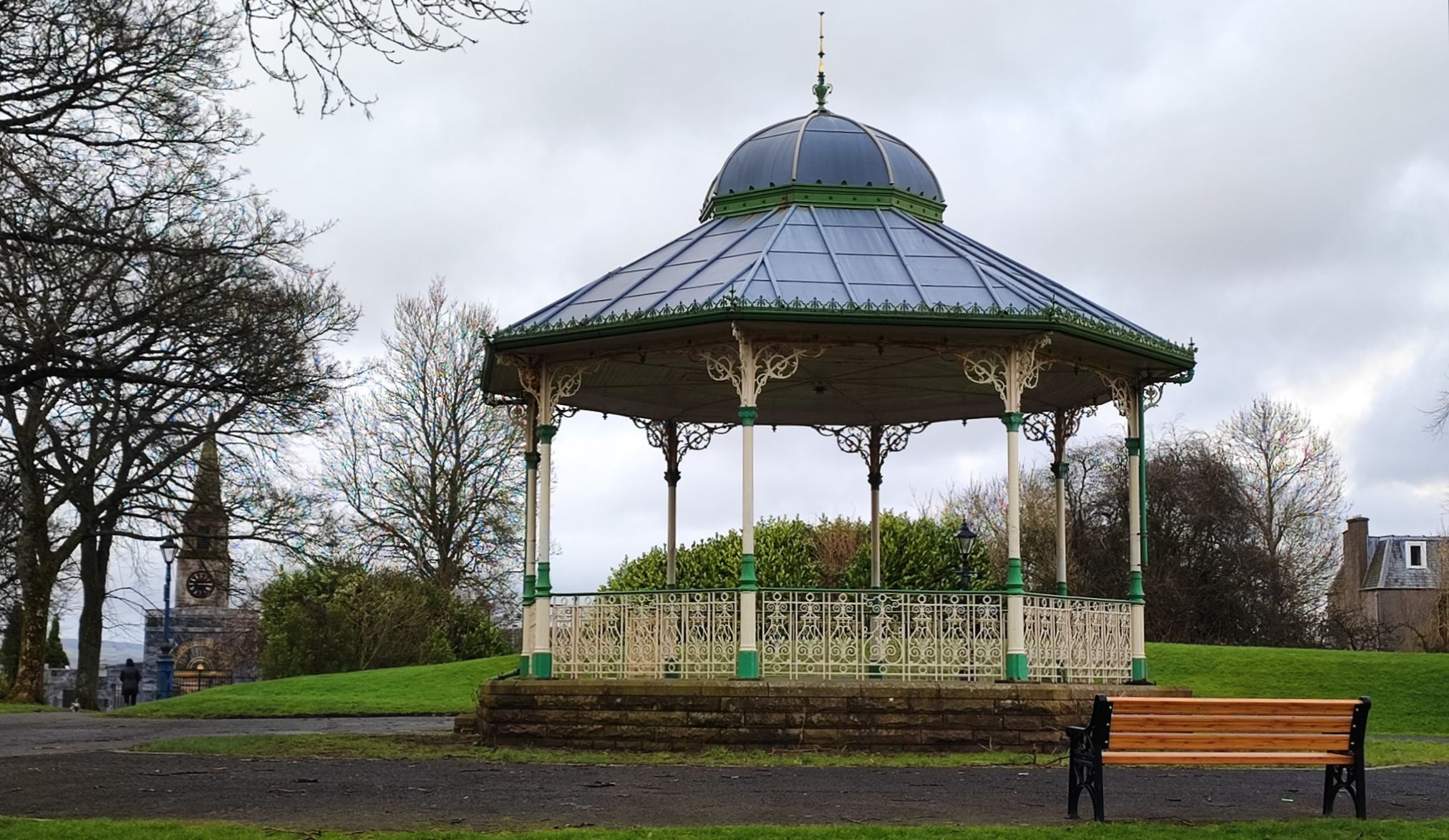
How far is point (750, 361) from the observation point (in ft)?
52.0

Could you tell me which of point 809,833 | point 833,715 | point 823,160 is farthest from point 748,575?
point 809,833

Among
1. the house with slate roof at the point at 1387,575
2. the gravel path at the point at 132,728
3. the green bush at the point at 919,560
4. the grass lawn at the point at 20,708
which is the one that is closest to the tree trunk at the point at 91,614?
the grass lawn at the point at 20,708

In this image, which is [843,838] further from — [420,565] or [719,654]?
[420,565]

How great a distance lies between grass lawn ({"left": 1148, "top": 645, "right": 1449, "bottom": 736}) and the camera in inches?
989

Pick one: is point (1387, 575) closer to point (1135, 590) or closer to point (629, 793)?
point (1135, 590)

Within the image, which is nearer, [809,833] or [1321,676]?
[809,833]

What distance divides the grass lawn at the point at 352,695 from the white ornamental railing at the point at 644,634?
609cm

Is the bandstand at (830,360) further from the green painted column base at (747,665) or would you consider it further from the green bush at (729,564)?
the green bush at (729,564)

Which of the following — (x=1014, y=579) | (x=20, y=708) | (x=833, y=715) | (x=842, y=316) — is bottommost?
(x=20, y=708)

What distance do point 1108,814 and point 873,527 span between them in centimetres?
1148

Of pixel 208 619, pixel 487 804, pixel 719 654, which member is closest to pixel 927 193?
pixel 719 654

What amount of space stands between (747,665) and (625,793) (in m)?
4.59

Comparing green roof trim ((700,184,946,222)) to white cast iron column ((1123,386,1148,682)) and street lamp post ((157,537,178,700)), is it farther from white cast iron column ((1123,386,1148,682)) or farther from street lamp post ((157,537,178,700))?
street lamp post ((157,537,178,700))

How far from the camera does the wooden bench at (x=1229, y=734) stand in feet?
32.5
